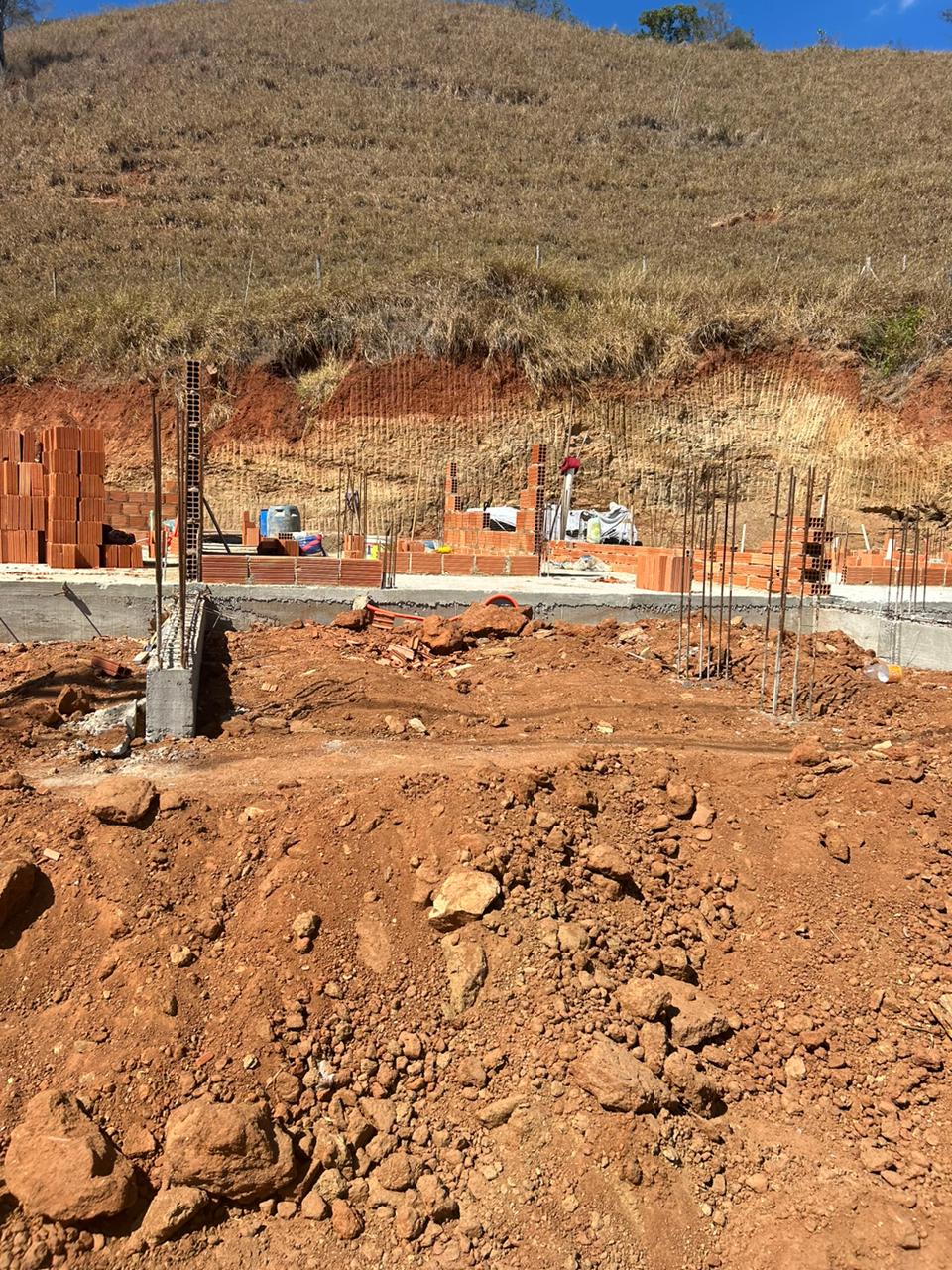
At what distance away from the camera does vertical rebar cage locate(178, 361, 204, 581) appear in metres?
9.57

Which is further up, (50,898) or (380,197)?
(380,197)

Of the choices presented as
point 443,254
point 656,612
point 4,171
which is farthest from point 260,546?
point 4,171

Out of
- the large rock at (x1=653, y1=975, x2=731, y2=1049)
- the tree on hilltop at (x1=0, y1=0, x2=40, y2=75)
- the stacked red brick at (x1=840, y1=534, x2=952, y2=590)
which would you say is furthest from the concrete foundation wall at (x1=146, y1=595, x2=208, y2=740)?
the tree on hilltop at (x1=0, y1=0, x2=40, y2=75)

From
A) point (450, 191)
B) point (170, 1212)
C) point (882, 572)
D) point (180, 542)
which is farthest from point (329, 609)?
point (450, 191)

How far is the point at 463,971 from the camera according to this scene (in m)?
3.85

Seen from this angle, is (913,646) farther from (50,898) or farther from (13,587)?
(13,587)

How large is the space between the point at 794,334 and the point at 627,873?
709 inches

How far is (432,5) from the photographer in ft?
149

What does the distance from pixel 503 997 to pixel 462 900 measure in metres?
0.50

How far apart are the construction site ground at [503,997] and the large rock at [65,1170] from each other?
0.24 feet

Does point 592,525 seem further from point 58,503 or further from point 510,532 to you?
point 58,503

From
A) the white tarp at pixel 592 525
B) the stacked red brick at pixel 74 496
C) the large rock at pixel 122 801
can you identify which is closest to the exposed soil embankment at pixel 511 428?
the white tarp at pixel 592 525

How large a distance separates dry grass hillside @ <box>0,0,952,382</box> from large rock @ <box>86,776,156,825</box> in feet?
52.6

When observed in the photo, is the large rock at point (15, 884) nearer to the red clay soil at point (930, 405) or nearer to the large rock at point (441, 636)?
the large rock at point (441, 636)
